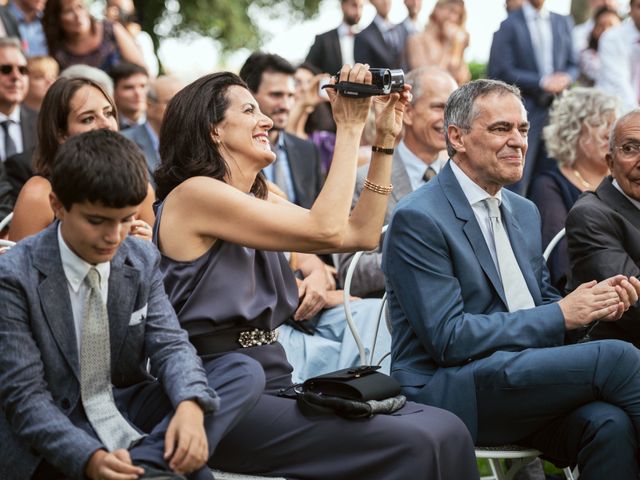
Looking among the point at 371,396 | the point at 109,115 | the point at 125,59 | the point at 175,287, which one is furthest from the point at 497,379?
the point at 125,59

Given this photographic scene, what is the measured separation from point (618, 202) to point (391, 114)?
49.0 inches

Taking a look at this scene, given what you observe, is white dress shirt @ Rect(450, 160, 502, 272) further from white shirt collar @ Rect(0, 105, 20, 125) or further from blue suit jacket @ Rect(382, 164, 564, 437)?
white shirt collar @ Rect(0, 105, 20, 125)

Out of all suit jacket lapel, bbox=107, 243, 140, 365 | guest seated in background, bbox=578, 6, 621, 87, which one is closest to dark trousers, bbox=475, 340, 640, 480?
suit jacket lapel, bbox=107, 243, 140, 365

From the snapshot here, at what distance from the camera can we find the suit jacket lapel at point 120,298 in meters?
2.80

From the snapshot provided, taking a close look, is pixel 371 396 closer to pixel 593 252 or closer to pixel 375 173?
pixel 375 173

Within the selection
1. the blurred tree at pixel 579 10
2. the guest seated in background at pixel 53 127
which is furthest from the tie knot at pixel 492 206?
the blurred tree at pixel 579 10

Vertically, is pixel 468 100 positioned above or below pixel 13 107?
above

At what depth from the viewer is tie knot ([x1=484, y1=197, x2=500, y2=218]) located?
12.8ft

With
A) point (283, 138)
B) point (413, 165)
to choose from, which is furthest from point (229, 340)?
point (283, 138)

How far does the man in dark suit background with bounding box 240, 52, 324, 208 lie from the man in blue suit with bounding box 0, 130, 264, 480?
346cm

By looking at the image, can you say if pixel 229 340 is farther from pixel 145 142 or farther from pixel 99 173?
pixel 145 142

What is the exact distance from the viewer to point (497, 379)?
3.46 m

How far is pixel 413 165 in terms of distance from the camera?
18.4 ft

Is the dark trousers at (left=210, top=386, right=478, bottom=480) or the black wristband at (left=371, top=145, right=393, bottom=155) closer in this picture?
the dark trousers at (left=210, top=386, right=478, bottom=480)
